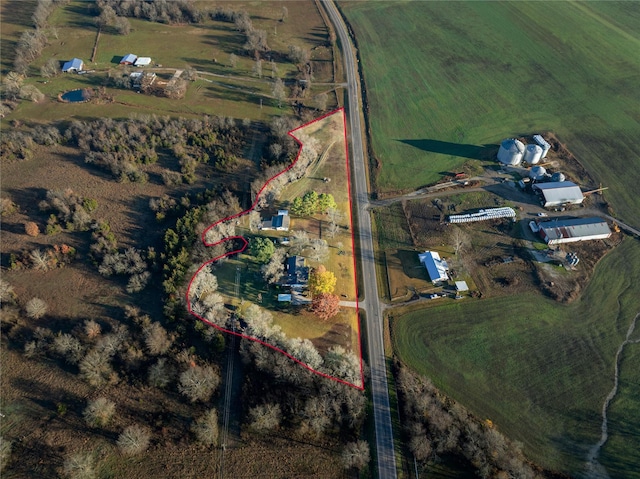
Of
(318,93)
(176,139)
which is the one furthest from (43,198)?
(318,93)

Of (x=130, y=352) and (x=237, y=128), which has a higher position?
(x=237, y=128)

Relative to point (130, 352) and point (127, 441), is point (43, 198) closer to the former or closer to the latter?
point (130, 352)

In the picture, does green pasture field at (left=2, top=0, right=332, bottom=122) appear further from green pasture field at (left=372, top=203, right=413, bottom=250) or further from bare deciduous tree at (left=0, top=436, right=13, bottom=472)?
bare deciduous tree at (left=0, top=436, right=13, bottom=472)

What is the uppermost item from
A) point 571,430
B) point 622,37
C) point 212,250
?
point 622,37

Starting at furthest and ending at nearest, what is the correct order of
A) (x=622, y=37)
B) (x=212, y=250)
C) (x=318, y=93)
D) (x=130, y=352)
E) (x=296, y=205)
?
(x=622, y=37) → (x=318, y=93) → (x=296, y=205) → (x=212, y=250) → (x=130, y=352)

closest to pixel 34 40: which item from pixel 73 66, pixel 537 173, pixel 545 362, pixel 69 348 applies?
pixel 73 66

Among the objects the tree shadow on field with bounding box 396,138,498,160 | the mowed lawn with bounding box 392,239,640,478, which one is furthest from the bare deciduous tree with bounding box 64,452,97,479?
the tree shadow on field with bounding box 396,138,498,160

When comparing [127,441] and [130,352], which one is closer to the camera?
[127,441]

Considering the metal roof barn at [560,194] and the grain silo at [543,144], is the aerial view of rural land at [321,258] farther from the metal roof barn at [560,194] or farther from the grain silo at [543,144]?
the grain silo at [543,144]
